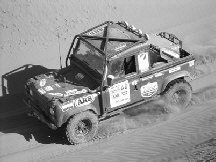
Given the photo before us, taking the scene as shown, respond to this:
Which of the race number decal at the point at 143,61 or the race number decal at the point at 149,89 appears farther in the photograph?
the race number decal at the point at 149,89

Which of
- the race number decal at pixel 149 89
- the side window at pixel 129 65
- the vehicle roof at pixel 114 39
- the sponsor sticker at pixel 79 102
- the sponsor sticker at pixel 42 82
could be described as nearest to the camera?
the sponsor sticker at pixel 79 102

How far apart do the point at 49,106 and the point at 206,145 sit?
3084 millimetres

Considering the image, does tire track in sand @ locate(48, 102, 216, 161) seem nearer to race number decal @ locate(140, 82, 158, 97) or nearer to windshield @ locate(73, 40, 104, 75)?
race number decal @ locate(140, 82, 158, 97)

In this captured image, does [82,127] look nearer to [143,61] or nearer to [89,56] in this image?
[89,56]

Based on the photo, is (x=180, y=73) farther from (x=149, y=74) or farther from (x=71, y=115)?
(x=71, y=115)

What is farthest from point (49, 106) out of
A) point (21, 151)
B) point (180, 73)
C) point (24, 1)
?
point (24, 1)

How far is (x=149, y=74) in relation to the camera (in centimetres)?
980

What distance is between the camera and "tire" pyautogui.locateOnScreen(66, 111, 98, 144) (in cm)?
915

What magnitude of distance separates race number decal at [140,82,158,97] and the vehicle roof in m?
1.00

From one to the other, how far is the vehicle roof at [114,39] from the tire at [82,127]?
4.13 ft

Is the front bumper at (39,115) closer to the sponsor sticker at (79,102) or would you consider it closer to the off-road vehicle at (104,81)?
the off-road vehicle at (104,81)

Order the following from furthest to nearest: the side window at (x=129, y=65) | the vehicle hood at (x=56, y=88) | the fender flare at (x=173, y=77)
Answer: the fender flare at (x=173, y=77)
the side window at (x=129, y=65)
the vehicle hood at (x=56, y=88)

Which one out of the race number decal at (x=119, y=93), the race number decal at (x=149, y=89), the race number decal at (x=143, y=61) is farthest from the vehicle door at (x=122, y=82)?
the race number decal at (x=149, y=89)

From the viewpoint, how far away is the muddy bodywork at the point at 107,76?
363 inches
